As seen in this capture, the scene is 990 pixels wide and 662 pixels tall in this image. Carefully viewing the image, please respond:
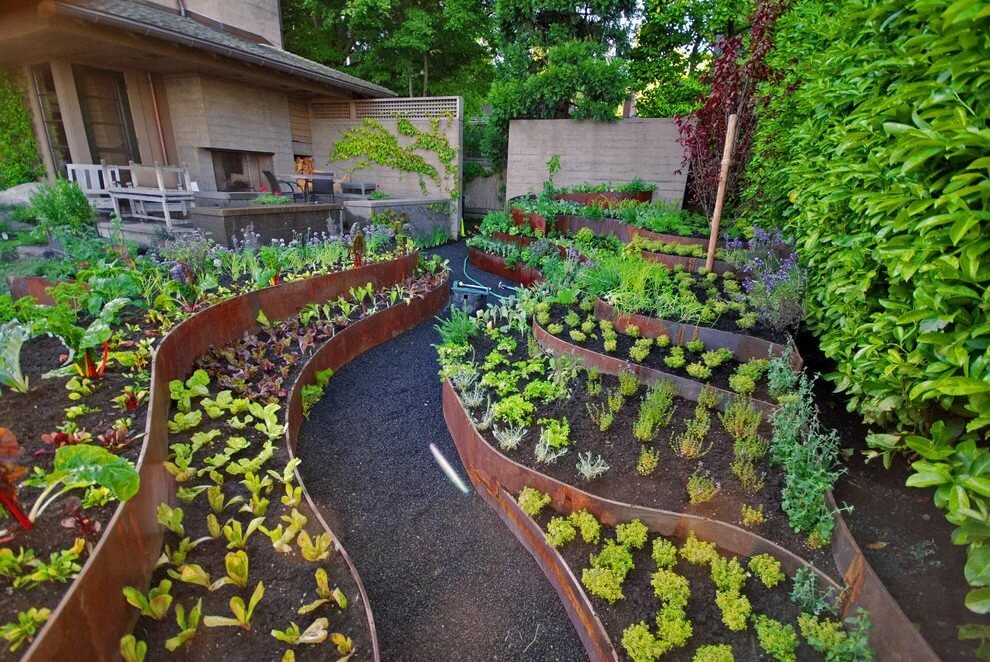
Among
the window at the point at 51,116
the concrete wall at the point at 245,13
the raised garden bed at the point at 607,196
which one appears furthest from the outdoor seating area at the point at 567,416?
the concrete wall at the point at 245,13

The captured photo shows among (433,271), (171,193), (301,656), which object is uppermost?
(171,193)

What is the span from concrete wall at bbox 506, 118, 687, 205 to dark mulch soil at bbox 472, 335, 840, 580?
25.1ft

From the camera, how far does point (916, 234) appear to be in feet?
6.08

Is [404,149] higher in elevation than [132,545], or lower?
higher

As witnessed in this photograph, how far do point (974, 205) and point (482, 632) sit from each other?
8.80ft

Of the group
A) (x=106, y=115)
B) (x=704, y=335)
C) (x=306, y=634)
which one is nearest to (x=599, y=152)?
(x=704, y=335)

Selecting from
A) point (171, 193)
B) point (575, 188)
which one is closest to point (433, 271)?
point (171, 193)

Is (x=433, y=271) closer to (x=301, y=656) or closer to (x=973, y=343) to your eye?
(x=301, y=656)

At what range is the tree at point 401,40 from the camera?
43.1 ft

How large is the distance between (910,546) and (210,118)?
11.6 meters

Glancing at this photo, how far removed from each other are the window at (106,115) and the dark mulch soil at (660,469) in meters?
9.77

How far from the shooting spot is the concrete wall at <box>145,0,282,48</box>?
10344 mm

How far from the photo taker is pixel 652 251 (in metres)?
5.26

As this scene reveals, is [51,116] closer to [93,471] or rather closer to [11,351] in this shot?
[11,351]
